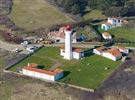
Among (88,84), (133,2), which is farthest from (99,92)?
(133,2)

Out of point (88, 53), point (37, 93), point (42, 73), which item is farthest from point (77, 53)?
point (37, 93)

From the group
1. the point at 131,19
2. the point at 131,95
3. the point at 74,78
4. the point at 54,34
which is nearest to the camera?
the point at 131,95

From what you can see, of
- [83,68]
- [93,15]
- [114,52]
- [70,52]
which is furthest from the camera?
[93,15]

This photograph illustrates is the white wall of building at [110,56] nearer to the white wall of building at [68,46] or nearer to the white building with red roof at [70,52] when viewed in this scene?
the white building with red roof at [70,52]

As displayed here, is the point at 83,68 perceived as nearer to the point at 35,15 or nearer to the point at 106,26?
the point at 106,26

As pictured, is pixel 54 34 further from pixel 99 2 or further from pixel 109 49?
pixel 99 2

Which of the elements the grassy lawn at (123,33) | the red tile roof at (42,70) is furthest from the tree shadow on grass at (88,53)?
the red tile roof at (42,70)

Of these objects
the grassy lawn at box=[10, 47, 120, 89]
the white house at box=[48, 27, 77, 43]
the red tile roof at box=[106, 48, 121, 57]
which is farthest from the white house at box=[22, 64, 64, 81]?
the white house at box=[48, 27, 77, 43]
